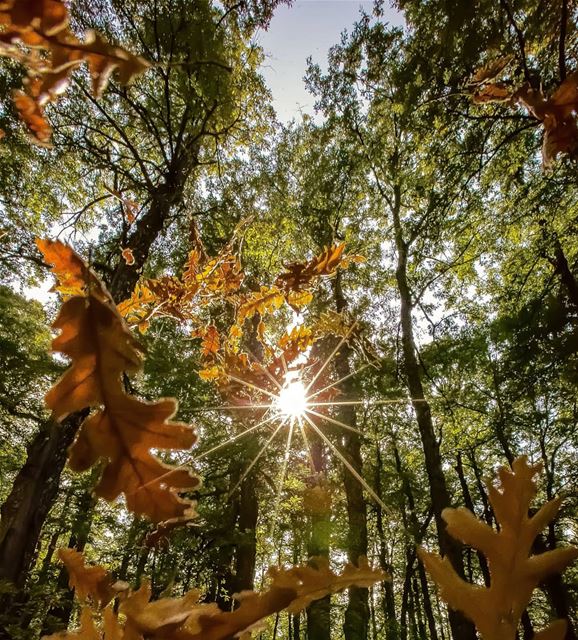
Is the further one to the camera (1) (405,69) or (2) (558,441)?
(2) (558,441)

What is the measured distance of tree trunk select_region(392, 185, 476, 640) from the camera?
5.91m

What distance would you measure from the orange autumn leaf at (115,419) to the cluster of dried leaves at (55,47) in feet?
0.84

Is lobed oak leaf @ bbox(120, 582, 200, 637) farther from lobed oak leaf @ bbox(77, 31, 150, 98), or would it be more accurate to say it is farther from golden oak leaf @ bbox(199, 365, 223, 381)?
golden oak leaf @ bbox(199, 365, 223, 381)

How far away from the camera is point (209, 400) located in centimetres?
1021

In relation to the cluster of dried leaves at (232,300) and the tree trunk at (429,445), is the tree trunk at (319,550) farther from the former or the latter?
the cluster of dried leaves at (232,300)

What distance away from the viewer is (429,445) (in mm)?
7387

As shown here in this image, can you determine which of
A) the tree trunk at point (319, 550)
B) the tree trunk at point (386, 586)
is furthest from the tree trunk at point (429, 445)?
the tree trunk at point (386, 586)

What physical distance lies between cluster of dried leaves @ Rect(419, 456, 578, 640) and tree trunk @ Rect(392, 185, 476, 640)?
501 cm

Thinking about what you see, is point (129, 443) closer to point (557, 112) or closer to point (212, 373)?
point (557, 112)

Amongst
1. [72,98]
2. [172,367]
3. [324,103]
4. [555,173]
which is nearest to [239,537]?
[172,367]

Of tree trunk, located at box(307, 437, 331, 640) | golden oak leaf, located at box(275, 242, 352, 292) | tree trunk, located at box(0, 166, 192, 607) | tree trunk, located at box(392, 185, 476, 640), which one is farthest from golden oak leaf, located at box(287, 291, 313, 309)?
tree trunk, located at box(307, 437, 331, 640)

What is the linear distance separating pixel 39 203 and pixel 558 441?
18.7 meters

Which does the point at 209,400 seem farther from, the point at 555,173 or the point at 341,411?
the point at 555,173

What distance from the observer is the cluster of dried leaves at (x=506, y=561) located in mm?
441
